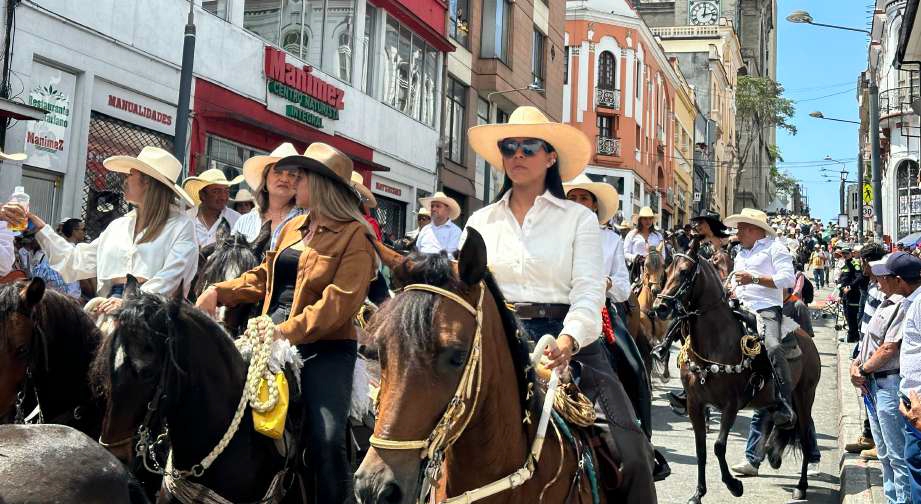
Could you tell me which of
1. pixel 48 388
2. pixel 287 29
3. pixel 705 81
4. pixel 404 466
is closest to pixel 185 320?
pixel 48 388

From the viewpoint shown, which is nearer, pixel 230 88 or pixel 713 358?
pixel 713 358

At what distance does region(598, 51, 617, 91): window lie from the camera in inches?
1780

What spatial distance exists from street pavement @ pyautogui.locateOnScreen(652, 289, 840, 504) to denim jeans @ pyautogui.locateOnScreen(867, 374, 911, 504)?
168 cm

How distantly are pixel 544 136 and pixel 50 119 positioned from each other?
11238 mm

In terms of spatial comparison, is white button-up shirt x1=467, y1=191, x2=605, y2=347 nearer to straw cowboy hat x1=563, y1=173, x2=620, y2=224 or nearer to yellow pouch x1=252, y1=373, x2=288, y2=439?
yellow pouch x1=252, y1=373, x2=288, y2=439

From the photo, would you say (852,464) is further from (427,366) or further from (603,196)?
(427,366)

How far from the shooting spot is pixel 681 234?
43.7ft

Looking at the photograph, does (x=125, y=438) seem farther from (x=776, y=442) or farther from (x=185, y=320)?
(x=776, y=442)

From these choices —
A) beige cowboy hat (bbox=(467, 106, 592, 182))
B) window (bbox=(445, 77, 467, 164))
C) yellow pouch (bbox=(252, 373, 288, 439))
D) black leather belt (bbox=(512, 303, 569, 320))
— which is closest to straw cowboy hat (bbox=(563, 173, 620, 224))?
beige cowboy hat (bbox=(467, 106, 592, 182))

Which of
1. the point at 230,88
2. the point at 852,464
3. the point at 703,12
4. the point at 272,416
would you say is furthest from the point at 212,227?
the point at 703,12

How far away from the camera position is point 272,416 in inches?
168

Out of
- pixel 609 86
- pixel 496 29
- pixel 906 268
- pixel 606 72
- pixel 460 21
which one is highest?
pixel 606 72

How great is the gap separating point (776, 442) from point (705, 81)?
210 ft

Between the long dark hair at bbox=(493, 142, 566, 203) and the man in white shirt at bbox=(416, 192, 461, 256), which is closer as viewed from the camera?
the long dark hair at bbox=(493, 142, 566, 203)
